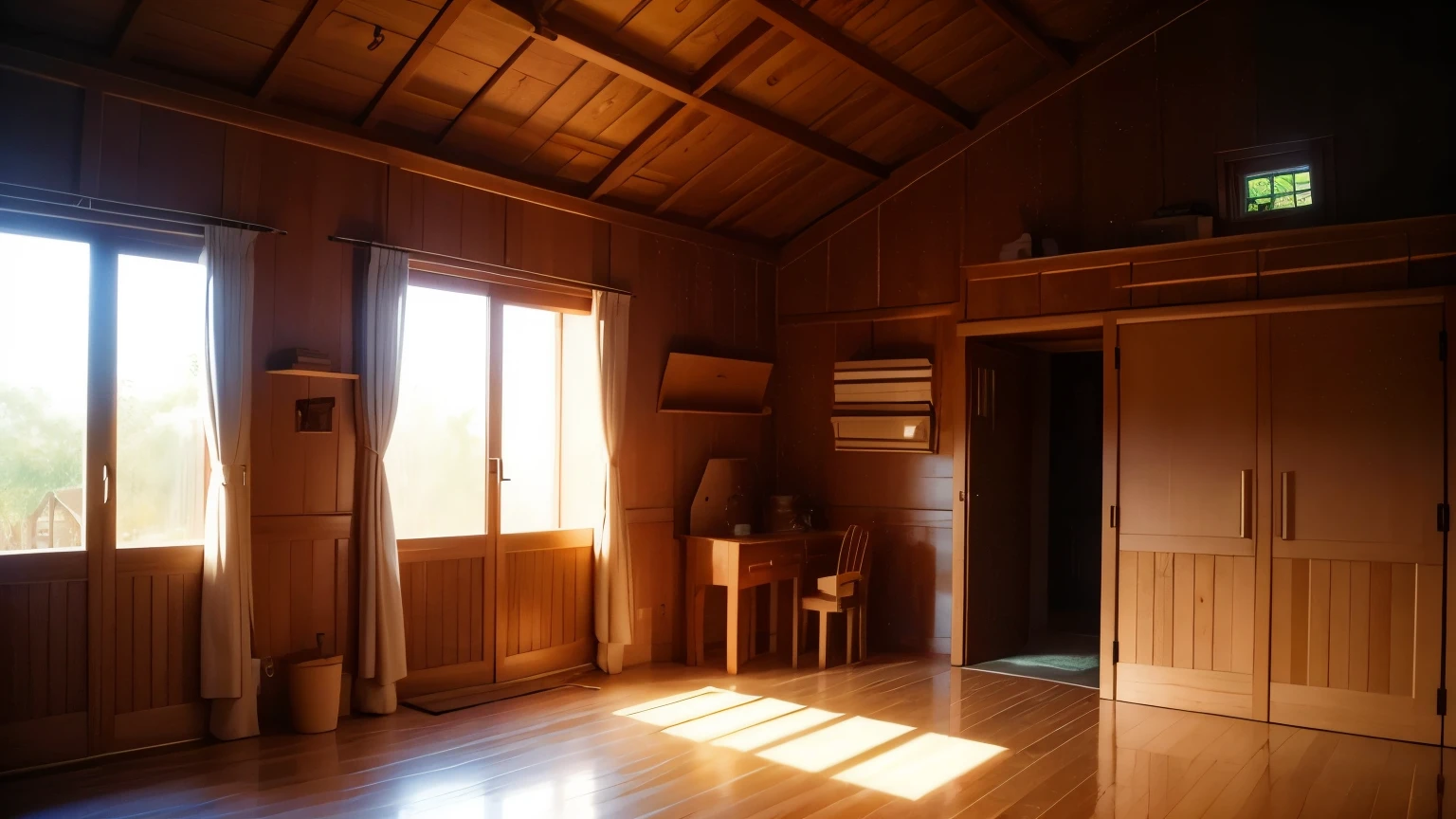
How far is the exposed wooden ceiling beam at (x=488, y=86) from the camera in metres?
5.05

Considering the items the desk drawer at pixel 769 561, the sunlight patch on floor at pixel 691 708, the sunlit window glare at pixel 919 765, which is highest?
the desk drawer at pixel 769 561

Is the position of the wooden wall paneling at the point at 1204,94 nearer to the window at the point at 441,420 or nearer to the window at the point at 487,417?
the window at the point at 487,417

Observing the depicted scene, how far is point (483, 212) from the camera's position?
5801 millimetres

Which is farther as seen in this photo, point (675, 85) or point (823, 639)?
point (823, 639)

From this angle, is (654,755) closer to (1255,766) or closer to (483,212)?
(1255,766)

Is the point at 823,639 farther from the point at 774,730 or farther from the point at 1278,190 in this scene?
the point at 1278,190

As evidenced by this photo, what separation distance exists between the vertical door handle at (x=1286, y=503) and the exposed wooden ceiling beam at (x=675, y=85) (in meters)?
3.56

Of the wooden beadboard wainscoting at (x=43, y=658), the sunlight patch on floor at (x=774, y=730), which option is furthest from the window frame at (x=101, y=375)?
the sunlight patch on floor at (x=774, y=730)

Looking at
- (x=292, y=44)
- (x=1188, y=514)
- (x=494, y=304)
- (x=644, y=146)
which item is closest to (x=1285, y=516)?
(x=1188, y=514)

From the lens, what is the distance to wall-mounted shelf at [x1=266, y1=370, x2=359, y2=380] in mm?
4840

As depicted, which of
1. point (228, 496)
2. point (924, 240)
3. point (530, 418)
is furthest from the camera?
point (924, 240)

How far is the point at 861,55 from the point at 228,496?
4346 millimetres

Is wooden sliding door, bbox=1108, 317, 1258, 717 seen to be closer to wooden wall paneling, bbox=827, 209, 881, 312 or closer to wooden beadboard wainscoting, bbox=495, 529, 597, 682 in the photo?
wooden wall paneling, bbox=827, 209, 881, 312

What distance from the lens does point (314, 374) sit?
5.01 meters
